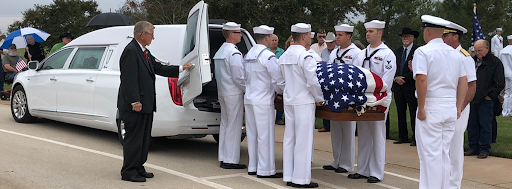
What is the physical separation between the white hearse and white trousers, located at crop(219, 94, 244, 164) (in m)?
0.38

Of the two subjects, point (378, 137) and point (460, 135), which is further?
point (378, 137)

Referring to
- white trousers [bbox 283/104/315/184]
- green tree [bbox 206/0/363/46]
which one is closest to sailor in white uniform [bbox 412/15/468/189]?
white trousers [bbox 283/104/315/184]

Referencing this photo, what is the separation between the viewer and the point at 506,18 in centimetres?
4369

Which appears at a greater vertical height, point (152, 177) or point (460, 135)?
point (460, 135)

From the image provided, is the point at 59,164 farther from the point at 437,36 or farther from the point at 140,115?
the point at 437,36

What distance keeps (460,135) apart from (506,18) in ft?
138

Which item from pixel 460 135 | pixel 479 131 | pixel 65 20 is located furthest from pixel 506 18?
pixel 460 135

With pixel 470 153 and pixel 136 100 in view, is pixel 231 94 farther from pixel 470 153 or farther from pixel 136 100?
pixel 470 153

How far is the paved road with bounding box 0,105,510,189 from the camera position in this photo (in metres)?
6.30

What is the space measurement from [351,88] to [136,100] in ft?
7.82

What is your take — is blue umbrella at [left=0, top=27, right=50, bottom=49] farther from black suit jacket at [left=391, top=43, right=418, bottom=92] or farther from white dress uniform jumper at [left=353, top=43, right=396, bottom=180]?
white dress uniform jumper at [left=353, top=43, right=396, bottom=180]

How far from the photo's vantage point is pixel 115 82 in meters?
8.17

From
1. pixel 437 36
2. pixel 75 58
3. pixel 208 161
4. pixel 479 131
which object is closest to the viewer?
pixel 437 36

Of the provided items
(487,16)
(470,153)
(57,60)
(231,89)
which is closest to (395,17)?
(487,16)
